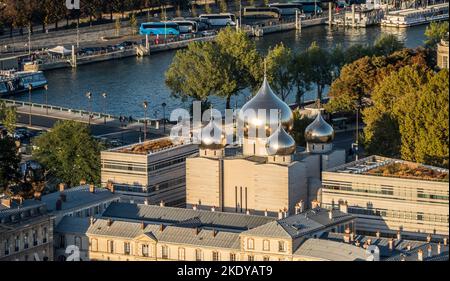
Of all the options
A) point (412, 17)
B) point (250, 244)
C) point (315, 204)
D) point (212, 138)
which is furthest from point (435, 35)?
point (250, 244)

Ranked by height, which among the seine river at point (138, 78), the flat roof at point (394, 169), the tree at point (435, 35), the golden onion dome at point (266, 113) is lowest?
the seine river at point (138, 78)

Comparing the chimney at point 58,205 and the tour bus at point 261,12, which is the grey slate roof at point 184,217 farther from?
the tour bus at point 261,12

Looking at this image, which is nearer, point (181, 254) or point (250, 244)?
point (250, 244)

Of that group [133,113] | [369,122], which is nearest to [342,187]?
[369,122]

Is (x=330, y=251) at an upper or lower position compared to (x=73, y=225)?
upper

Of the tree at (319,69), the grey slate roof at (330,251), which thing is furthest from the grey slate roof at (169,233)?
the tree at (319,69)

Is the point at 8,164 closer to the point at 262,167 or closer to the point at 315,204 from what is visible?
the point at 262,167

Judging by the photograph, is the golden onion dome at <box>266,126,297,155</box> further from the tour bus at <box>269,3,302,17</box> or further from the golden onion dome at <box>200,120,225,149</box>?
the tour bus at <box>269,3,302,17</box>

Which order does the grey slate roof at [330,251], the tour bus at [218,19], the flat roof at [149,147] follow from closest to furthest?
the grey slate roof at [330,251], the flat roof at [149,147], the tour bus at [218,19]
